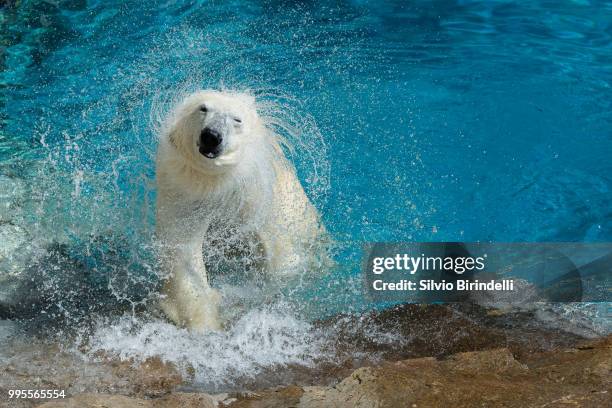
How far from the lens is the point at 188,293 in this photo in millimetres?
3928

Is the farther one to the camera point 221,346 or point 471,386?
point 221,346

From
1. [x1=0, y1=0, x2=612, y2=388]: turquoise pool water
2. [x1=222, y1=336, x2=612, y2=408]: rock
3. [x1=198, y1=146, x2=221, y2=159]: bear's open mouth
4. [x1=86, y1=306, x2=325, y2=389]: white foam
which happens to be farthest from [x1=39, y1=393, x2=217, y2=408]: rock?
[x1=198, y1=146, x2=221, y2=159]: bear's open mouth

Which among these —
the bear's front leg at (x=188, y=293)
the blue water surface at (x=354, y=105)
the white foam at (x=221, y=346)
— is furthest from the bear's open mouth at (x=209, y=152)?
the white foam at (x=221, y=346)

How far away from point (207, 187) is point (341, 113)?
9.45 feet

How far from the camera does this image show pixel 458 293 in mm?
4332

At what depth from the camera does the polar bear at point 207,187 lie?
12.1 feet

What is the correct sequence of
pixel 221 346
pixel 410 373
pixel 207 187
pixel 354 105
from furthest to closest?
pixel 354 105 < pixel 207 187 < pixel 221 346 < pixel 410 373

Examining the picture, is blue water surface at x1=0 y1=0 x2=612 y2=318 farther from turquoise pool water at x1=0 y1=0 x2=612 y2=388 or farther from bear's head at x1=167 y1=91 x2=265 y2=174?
bear's head at x1=167 y1=91 x2=265 y2=174

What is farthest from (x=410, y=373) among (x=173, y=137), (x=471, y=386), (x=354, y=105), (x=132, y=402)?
(x=354, y=105)

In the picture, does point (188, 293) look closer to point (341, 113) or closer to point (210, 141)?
point (210, 141)

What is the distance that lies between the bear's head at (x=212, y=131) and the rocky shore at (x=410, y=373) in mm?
1051

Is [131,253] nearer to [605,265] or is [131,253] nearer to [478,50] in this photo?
[605,265]

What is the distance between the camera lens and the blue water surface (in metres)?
5.32

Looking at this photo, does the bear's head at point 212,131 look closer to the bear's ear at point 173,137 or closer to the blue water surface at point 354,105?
the bear's ear at point 173,137
